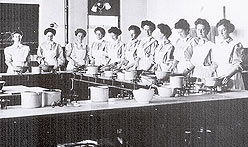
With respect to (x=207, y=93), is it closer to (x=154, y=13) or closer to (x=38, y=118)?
(x=38, y=118)

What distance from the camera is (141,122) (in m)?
3.32

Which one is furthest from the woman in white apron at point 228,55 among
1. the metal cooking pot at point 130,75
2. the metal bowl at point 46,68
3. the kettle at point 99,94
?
the metal bowl at point 46,68

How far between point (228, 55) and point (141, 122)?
186cm

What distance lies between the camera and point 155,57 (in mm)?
6273

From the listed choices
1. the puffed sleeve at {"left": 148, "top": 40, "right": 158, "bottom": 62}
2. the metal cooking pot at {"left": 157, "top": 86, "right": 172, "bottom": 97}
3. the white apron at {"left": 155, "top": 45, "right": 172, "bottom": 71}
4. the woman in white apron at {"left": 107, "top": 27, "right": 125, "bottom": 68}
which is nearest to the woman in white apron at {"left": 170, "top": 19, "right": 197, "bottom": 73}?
the white apron at {"left": 155, "top": 45, "right": 172, "bottom": 71}

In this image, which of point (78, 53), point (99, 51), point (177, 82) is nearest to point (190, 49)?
point (177, 82)

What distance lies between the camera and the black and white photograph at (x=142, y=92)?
120 inches

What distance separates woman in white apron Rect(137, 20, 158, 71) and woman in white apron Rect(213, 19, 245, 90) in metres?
1.64

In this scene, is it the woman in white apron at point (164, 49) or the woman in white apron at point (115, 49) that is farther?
the woman in white apron at point (115, 49)

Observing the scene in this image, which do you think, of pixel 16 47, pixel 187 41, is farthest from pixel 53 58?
pixel 187 41

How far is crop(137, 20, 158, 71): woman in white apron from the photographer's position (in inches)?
254

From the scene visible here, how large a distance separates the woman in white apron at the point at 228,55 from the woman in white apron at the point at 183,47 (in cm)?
49

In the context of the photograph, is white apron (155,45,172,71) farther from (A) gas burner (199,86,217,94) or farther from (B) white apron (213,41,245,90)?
(A) gas burner (199,86,217,94)

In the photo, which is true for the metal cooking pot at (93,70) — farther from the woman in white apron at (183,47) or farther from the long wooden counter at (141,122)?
the long wooden counter at (141,122)
